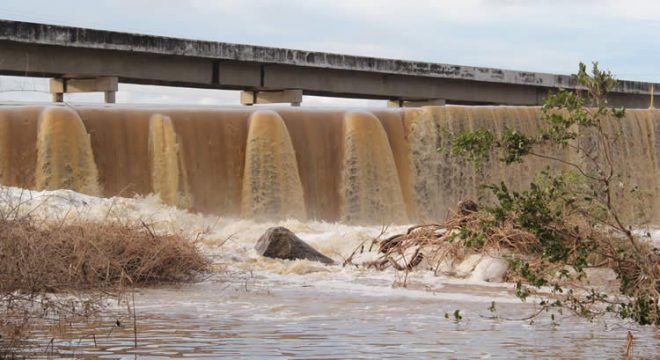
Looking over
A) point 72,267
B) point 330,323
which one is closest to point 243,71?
point 72,267

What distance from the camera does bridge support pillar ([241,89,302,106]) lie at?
1484 inches

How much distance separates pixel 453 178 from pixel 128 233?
15.5m

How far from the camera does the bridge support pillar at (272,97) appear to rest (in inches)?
1484

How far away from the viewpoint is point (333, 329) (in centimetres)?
936

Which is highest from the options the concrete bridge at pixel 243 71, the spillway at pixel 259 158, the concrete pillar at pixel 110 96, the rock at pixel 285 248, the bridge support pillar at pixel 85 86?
the concrete bridge at pixel 243 71

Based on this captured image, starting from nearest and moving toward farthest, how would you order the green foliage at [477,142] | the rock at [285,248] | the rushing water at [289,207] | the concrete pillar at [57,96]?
the rushing water at [289,207] < the green foliage at [477,142] < the rock at [285,248] < the concrete pillar at [57,96]

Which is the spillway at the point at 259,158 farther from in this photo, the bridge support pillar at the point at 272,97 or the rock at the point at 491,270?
the bridge support pillar at the point at 272,97

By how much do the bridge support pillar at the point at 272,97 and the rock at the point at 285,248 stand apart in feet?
71.1

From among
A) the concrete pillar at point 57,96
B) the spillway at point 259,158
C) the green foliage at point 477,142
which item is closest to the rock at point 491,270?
the green foliage at point 477,142

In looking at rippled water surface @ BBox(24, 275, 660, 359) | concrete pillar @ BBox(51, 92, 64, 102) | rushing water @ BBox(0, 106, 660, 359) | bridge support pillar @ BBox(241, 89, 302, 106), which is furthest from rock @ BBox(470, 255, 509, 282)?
bridge support pillar @ BBox(241, 89, 302, 106)

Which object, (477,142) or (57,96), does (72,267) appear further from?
(57,96)

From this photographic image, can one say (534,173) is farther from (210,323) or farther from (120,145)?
(210,323)

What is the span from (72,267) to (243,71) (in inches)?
1006

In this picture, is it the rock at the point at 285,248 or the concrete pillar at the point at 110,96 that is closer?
the rock at the point at 285,248
